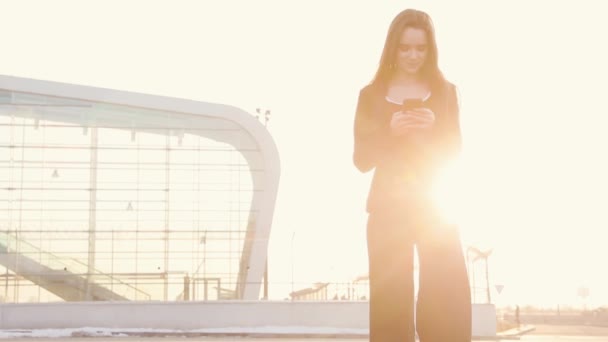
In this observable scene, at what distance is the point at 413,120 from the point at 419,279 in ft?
1.59

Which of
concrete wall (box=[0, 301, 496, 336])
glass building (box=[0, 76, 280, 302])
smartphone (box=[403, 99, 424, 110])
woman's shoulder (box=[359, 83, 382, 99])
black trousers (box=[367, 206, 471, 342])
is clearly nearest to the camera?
black trousers (box=[367, 206, 471, 342])

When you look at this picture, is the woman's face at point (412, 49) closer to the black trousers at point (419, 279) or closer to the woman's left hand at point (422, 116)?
the woman's left hand at point (422, 116)

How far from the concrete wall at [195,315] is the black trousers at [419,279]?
29633 mm

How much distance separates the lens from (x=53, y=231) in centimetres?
4191

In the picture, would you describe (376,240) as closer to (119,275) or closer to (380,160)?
(380,160)

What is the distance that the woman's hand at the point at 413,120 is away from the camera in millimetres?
3422

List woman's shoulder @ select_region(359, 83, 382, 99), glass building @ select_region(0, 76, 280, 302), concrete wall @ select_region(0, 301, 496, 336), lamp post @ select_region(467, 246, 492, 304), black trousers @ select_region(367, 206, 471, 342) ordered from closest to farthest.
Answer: black trousers @ select_region(367, 206, 471, 342), woman's shoulder @ select_region(359, 83, 382, 99), concrete wall @ select_region(0, 301, 496, 336), lamp post @ select_region(467, 246, 492, 304), glass building @ select_region(0, 76, 280, 302)

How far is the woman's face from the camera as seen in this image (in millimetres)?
3549

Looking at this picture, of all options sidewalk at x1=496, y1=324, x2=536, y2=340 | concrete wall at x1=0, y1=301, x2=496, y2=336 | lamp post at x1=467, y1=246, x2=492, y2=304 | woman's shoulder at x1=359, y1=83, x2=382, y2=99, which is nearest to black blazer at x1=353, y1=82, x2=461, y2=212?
woman's shoulder at x1=359, y1=83, x2=382, y2=99

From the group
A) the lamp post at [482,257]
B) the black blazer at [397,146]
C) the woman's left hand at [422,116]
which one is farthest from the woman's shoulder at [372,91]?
the lamp post at [482,257]

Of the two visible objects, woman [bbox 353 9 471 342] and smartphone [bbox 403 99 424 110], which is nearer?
woman [bbox 353 9 471 342]

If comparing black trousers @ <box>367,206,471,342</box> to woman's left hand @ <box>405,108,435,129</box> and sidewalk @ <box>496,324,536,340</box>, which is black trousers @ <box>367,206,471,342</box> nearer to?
woman's left hand @ <box>405,108,435,129</box>

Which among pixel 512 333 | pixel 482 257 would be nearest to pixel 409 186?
pixel 482 257

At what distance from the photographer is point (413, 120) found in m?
3.42
